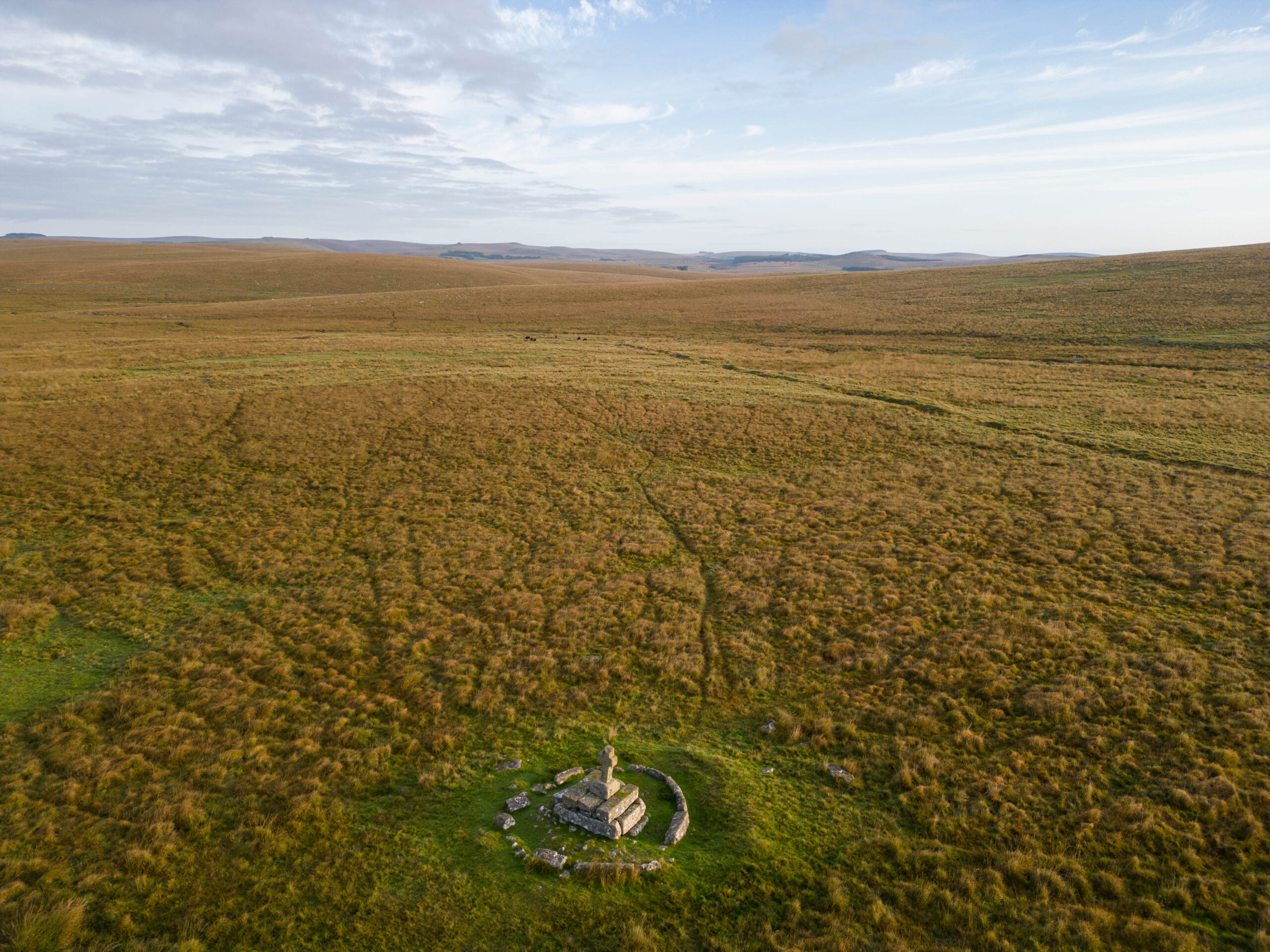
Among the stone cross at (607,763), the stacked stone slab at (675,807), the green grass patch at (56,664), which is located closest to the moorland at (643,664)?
the green grass patch at (56,664)

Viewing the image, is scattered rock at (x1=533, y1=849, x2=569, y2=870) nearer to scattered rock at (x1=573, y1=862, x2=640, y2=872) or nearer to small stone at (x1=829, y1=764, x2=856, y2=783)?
scattered rock at (x1=573, y1=862, x2=640, y2=872)

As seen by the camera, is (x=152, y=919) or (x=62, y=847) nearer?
(x=152, y=919)

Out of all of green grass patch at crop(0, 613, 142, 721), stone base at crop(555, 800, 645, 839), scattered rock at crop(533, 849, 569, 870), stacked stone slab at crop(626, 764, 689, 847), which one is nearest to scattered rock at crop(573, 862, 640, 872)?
scattered rock at crop(533, 849, 569, 870)

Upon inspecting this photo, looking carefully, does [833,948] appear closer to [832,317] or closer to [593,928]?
[593,928]

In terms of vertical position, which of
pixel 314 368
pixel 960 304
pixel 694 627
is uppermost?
pixel 960 304

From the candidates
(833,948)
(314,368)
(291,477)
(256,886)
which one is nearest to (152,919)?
(256,886)

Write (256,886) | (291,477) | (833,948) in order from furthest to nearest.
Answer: (291,477) → (256,886) → (833,948)
